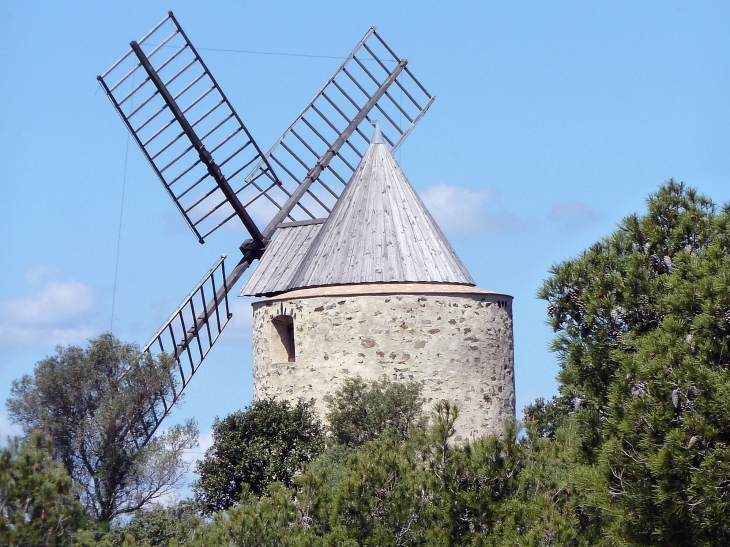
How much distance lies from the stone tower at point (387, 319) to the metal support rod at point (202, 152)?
1.97m

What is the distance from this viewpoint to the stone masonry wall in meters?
15.0

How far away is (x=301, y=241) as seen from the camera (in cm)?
1772

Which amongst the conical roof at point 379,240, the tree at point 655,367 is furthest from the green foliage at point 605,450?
the conical roof at point 379,240

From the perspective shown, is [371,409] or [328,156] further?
[328,156]

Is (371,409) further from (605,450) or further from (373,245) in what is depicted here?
(605,450)

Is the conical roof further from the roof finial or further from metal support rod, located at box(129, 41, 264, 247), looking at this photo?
metal support rod, located at box(129, 41, 264, 247)

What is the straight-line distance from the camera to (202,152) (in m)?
17.7

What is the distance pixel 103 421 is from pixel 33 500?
17.9 feet

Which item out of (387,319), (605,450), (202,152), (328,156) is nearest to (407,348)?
(387,319)

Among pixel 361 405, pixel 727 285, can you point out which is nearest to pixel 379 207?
pixel 361 405

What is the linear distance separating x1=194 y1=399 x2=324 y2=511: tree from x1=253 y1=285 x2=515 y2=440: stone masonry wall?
490 mm

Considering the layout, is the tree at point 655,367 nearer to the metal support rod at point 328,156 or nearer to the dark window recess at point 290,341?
the dark window recess at point 290,341

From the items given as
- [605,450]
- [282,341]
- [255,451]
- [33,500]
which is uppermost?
[282,341]

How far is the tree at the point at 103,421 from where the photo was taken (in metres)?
14.6
